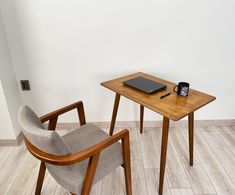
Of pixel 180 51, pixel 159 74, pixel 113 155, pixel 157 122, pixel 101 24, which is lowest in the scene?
pixel 157 122

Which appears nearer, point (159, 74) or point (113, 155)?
point (113, 155)

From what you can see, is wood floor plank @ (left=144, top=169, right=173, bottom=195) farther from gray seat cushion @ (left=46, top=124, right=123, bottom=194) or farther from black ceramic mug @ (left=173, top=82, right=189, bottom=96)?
black ceramic mug @ (left=173, top=82, right=189, bottom=96)

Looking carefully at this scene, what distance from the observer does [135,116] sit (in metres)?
2.02

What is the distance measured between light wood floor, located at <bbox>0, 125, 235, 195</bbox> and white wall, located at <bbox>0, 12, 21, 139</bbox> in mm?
185

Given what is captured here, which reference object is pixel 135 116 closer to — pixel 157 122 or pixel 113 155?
pixel 157 122

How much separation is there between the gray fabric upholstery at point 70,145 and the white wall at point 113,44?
2.21ft

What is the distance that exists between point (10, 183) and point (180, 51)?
1762mm

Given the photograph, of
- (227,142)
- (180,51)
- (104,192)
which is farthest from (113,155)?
(227,142)

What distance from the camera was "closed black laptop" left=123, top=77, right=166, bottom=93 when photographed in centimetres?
131

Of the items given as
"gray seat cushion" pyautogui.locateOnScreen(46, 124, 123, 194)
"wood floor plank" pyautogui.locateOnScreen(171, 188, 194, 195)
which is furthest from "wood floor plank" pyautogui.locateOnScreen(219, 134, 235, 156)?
"gray seat cushion" pyautogui.locateOnScreen(46, 124, 123, 194)

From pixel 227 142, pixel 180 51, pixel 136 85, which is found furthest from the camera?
pixel 227 142

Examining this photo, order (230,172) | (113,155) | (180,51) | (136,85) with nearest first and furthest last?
(113,155) < (136,85) < (230,172) < (180,51)

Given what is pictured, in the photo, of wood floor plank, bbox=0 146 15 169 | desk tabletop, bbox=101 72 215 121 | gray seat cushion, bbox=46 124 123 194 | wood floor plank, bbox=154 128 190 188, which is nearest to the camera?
gray seat cushion, bbox=46 124 123 194

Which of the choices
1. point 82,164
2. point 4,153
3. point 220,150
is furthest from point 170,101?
point 4,153
